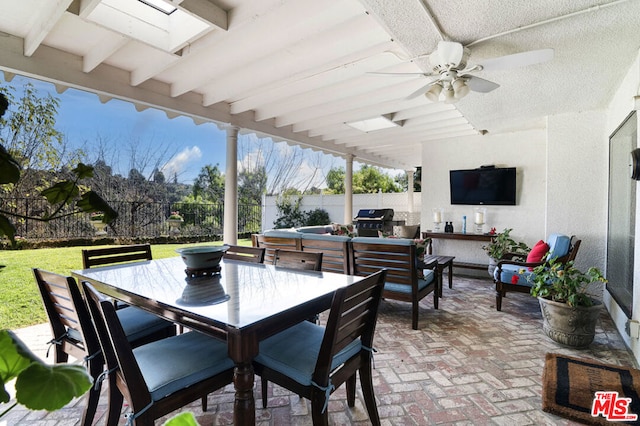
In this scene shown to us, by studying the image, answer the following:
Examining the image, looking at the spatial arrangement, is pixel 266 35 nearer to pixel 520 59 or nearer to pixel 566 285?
pixel 520 59

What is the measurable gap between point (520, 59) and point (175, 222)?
7.43 m

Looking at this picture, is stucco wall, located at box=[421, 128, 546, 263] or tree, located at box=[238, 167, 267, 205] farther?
tree, located at box=[238, 167, 267, 205]

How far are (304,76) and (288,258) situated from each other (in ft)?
6.52

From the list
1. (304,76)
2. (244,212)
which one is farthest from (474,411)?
(244,212)

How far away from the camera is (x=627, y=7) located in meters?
1.92

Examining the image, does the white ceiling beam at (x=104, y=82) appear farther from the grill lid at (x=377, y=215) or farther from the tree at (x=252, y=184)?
the tree at (x=252, y=184)

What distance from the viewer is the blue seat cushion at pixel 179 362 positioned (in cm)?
133

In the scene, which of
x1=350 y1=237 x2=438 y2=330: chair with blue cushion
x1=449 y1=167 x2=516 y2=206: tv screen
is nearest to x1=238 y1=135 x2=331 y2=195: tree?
x1=449 y1=167 x2=516 y2=206: tv screen

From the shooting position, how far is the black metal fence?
4.63 metres

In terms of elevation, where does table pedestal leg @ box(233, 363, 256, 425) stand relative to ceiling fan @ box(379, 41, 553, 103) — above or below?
below

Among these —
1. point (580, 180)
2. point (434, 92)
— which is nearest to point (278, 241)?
point (434, 92)

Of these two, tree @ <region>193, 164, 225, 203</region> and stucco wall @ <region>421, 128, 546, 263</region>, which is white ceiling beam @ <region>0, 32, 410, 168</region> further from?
tree @ <region>193, 164, 225, 203</region>

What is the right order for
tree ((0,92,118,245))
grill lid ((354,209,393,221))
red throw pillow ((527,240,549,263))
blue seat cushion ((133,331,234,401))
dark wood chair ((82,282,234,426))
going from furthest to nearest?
grill lid ((354,209,393,221))
red throw pillow ((527,240,549,263))
blue seat cushion ((133,331,234,401))
dark wood chair ((82,282,234,426))
tree ((0,92,118,245))

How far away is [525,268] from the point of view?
363 centimetres
